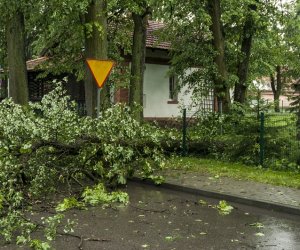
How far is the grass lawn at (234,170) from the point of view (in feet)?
33.7

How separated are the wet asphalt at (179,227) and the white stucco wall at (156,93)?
18.1 meters

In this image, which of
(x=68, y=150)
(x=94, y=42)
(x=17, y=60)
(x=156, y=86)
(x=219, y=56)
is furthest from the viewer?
(x=156, y=86)

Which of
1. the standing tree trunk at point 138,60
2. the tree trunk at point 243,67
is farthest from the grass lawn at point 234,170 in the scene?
the tree trunk at point 243,67

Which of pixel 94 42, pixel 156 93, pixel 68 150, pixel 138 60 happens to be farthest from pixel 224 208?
pixel 156 93

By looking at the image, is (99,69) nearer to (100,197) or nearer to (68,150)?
(68,150)

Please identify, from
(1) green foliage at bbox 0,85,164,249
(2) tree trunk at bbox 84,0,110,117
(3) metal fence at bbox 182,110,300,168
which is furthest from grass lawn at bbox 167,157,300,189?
(2) tree trunk at bbox 84,0,110,117

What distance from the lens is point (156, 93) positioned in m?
27.4

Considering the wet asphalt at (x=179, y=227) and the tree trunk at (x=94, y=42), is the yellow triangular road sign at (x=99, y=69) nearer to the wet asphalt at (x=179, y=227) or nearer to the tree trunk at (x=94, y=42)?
the tree trunk at (x=94, y=42)

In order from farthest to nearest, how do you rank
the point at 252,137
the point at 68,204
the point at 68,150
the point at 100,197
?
the point at 252,137, the point at 68,150, the point at 100,197, the point at 68,204

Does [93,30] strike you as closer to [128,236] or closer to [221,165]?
[221,165]

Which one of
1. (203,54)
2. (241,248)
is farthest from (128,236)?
(203,54)

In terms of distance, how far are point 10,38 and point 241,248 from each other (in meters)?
12.2

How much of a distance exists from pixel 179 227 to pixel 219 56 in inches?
498

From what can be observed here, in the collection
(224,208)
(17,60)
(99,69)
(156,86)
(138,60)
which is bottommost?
(224,208)
